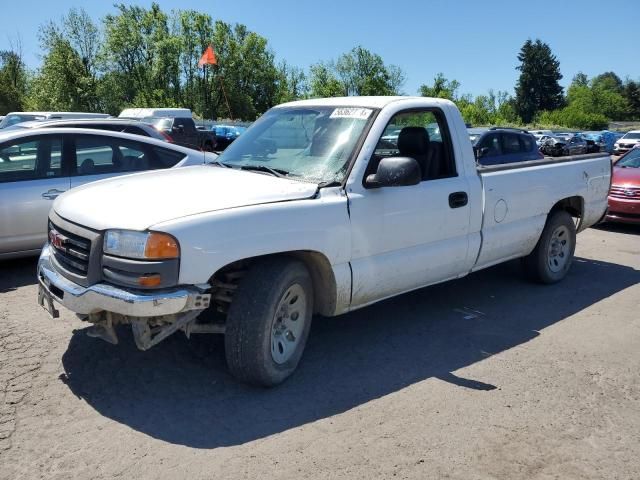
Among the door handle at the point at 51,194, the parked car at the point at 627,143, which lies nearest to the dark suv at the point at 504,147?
the door handle at the point at 51,194

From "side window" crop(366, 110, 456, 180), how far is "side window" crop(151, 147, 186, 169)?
3.32 m

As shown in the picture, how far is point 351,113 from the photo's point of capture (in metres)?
4.50

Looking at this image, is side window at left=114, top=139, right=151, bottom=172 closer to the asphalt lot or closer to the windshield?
the asphalt lot

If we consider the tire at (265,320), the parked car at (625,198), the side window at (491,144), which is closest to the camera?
the tire at (265,320)

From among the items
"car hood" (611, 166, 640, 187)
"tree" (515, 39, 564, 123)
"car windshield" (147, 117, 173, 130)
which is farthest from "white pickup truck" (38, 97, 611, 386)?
"tree" (515, 39, 564, 123)

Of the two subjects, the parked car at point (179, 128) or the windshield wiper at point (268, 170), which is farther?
the parked car at point (179, 128)

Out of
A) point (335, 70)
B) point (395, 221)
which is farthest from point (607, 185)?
point (335, 70)

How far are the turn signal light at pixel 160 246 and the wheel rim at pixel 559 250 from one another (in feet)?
14.7

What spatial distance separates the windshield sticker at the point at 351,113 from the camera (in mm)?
4445

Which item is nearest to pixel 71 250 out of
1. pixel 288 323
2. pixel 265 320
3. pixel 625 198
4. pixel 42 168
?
pixel 265 320

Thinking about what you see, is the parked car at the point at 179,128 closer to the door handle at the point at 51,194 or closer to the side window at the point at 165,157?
the side window at the point at 165,157

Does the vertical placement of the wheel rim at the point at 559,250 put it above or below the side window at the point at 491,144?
below

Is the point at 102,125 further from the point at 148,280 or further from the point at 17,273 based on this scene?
the point at 148,280

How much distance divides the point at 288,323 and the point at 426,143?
209 cm
